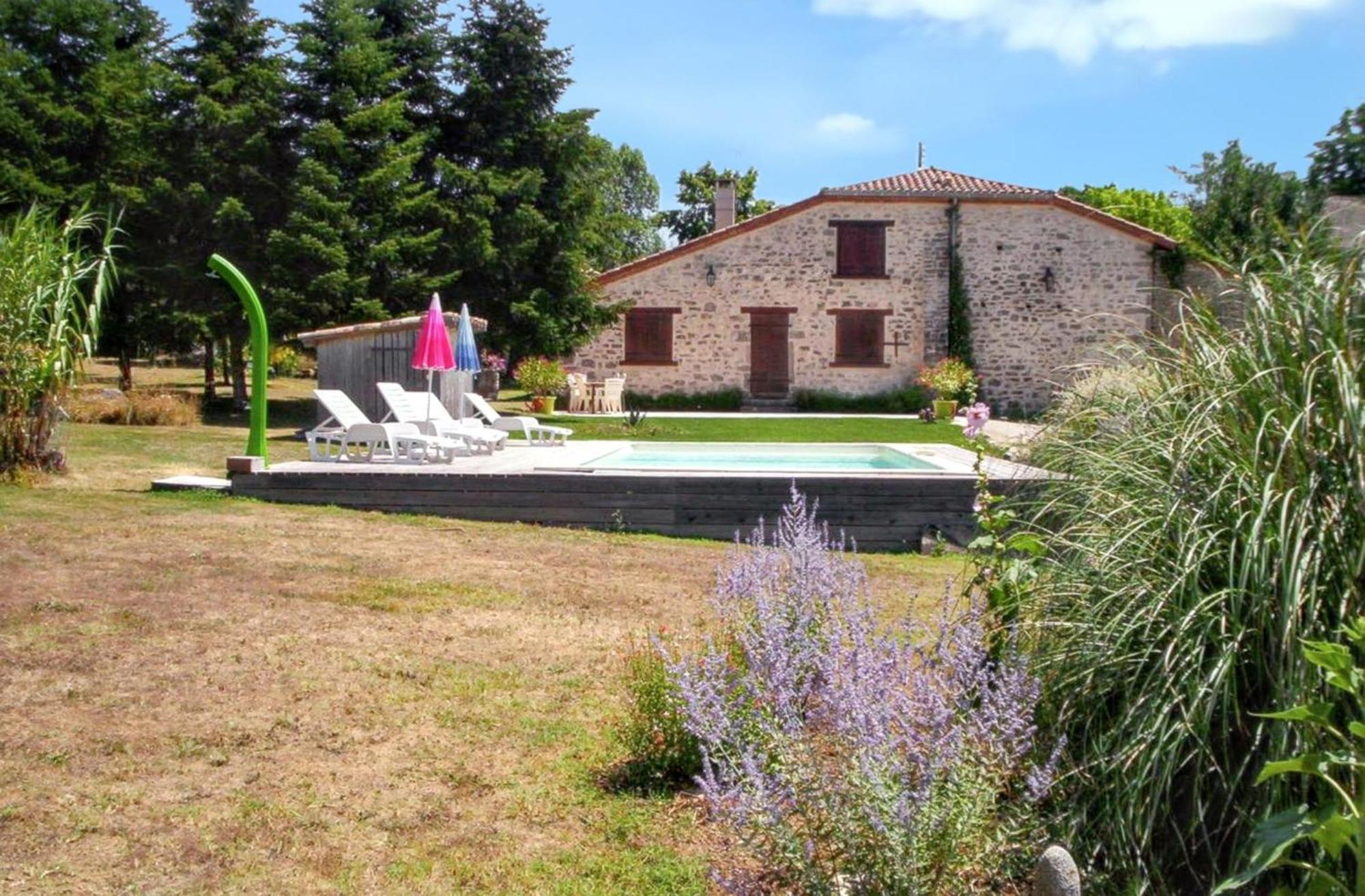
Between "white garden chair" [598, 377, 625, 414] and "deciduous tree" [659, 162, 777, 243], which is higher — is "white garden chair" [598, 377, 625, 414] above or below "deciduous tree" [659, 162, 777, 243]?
below

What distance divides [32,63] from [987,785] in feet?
82.3

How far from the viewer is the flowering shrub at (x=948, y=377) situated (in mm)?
24031

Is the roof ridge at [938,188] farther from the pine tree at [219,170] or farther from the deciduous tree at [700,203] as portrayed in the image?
the deciduous tree at [700,203]

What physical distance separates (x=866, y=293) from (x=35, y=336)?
1982 centimetres

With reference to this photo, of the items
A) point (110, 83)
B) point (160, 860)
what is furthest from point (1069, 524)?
point (110, 83)

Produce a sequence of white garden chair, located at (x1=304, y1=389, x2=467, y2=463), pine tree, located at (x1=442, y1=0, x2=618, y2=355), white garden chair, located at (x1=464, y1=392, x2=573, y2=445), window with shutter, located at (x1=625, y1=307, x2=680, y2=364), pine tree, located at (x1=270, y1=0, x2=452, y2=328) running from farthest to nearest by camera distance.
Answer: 1. window with shutter, located at (x1=625, y1=307, x2=680, y2=364)
2. pine tree, located at (x1=442, y1=0, x2=618, y2=355)
3. pine tree, located at (x1=270, y1=0, x2=452, y2=328)
4. white garden chair, located at (x1=464, y1=392, x2=573, y2=445)
5. white garden chair, located at (x1=304, y1=389, x2=467, y2=463)

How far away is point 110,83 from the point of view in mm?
22766

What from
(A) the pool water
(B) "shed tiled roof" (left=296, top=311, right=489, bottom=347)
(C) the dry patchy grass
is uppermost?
(B) "shed tiled roof" (left=296, top=311, right=489, bottom=347)

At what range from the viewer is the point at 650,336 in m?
26.9

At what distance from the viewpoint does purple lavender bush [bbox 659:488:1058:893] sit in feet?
8.41

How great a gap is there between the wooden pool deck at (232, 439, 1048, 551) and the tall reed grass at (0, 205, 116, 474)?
160 cm

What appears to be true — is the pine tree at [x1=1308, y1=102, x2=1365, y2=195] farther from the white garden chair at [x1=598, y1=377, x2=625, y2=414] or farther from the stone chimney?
the white garden chair at [x1=598, y1=377, x2=625, y2=414]

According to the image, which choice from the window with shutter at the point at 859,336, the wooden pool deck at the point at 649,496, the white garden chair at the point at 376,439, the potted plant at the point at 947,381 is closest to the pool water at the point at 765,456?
the white garden chair at the point at 376,439

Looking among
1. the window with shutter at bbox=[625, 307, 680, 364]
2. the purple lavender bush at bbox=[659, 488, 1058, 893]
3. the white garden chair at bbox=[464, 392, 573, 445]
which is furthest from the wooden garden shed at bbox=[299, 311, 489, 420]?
the purple lavender bush at bbox=[659, 488, 1058, 893]
